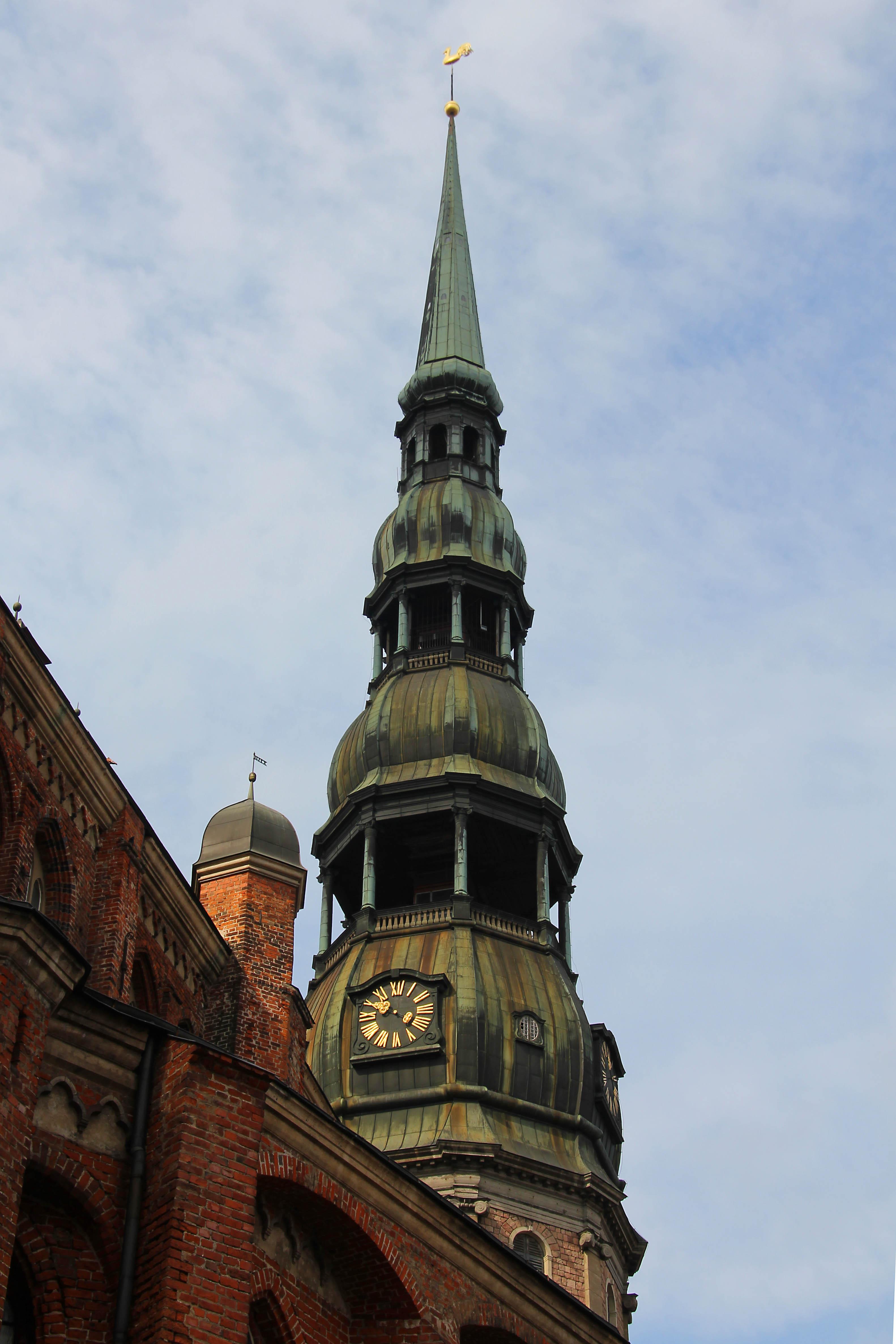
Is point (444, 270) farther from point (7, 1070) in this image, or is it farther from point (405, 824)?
point (7, 1070)

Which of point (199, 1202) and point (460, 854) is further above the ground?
point (460, 854)

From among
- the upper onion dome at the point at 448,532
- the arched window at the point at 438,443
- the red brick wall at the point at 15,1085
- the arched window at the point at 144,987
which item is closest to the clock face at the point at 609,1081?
the upper onion dome at the point at 448,532

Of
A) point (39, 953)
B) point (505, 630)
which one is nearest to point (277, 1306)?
point (39, 953)

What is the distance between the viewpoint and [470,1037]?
1987 inches

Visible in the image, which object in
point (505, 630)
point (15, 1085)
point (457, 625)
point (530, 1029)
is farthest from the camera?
point (505, 630)

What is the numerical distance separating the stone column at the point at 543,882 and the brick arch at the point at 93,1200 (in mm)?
35903

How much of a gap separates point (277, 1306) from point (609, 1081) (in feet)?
107

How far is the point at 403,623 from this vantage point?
61.6 m

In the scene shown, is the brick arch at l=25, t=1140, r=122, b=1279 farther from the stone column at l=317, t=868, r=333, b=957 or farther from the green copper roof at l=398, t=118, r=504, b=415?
the green copper roof at l=398, t=118, r=504, b=415

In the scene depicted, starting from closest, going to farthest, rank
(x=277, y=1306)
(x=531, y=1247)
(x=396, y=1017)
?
(x=277, y=1306)
(x=531, y=1247)
(x=396, y=1017)

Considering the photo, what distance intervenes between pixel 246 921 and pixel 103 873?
4.47 meters

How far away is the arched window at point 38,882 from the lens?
27531mm

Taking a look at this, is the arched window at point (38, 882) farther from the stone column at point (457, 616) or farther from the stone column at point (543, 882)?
the stone column at point (457, 616)

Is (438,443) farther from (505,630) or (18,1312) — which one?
(18,1312)
